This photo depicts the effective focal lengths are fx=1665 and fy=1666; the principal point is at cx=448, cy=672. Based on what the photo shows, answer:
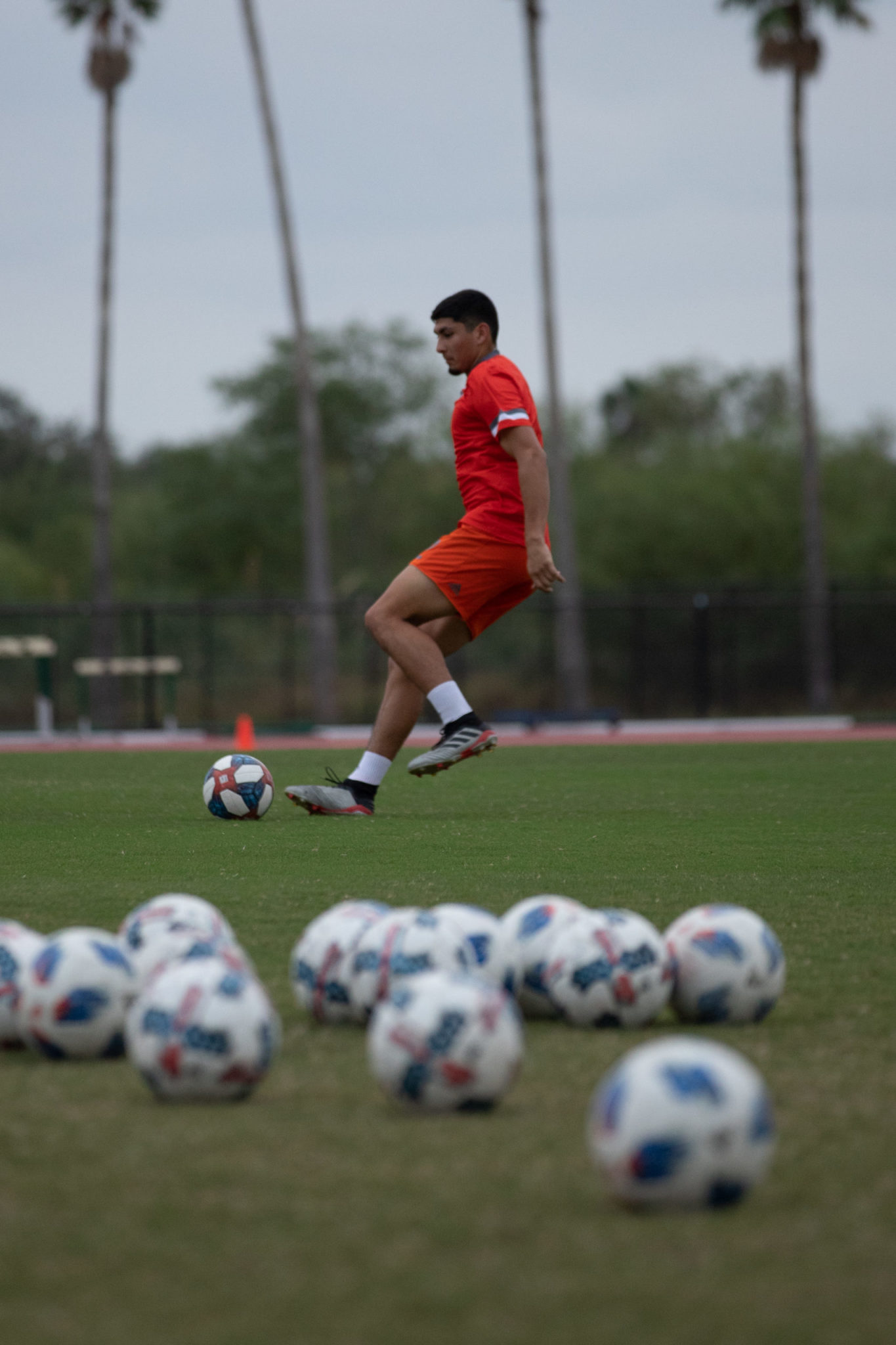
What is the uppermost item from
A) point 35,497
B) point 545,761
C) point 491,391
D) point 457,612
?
point 35,497

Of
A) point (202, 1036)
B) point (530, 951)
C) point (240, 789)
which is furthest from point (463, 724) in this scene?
point (202, 1036)

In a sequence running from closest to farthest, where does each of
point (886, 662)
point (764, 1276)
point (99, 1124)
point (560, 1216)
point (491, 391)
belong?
point (764, 1276)
point (560, 1216)
point (99, 1124)
point (491, 391)
point (886, 662)

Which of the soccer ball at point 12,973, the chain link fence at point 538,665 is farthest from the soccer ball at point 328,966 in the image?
the chain link fence at point 538,665

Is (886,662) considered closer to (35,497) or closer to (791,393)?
(791,393)

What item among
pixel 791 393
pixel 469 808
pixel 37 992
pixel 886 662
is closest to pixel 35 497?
pixel 791 393

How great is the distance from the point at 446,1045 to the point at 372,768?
5667 mm

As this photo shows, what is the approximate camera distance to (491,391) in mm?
8188

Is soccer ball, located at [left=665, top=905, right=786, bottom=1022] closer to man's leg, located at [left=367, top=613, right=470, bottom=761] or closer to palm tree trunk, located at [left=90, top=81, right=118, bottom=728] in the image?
man's leg, located at [left=367, top=613, right=470, bottom=761]

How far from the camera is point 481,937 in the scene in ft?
12.6

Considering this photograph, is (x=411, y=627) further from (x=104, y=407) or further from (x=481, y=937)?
(x=104, y=407)

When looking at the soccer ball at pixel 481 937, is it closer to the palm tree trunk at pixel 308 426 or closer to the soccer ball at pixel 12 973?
the soccer ball at pixel 12 973

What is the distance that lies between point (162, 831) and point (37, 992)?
4783mm

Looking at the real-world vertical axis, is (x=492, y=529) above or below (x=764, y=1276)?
above

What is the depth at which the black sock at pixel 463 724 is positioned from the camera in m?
8.16
